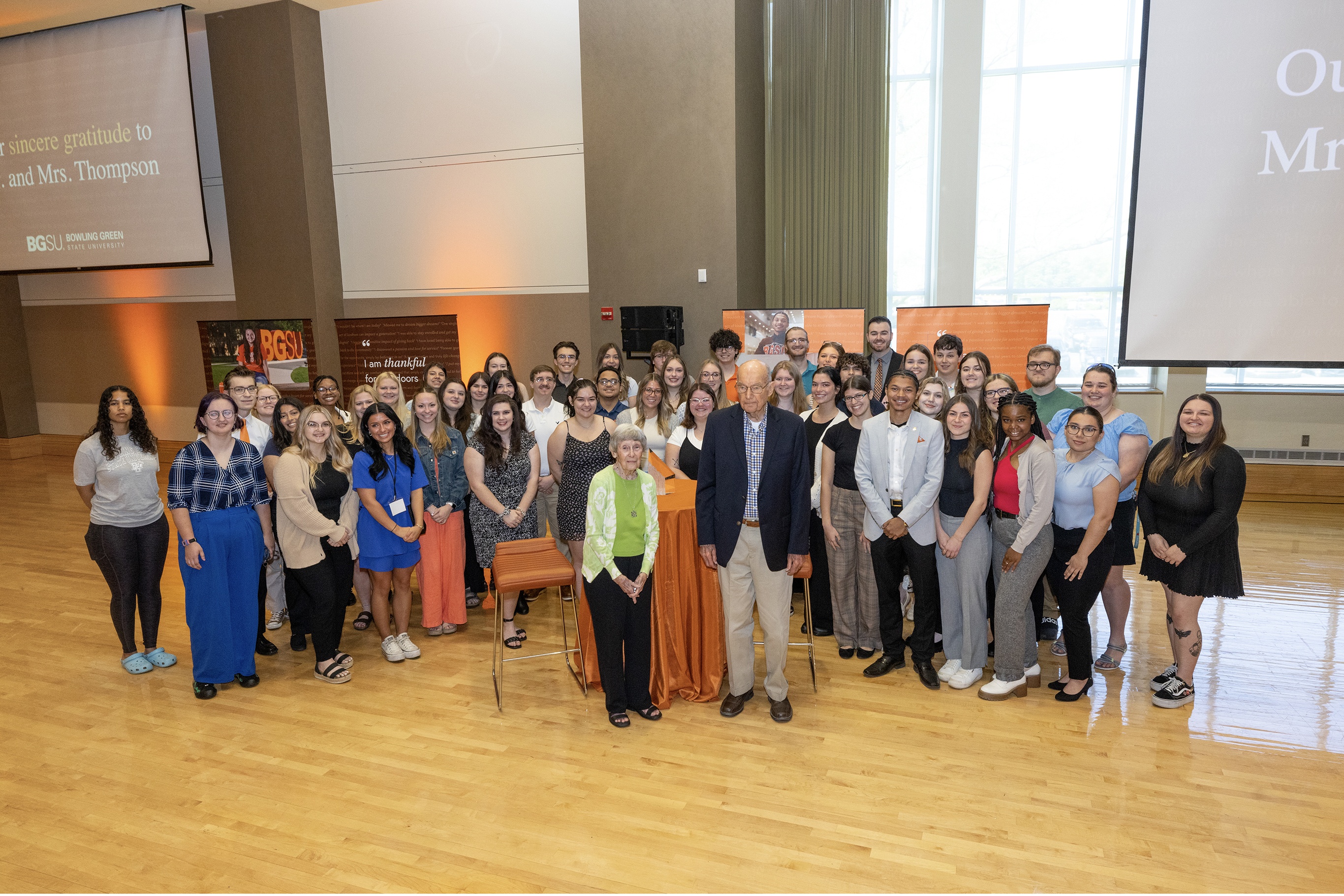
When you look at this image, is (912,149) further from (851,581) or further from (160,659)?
(160,659)

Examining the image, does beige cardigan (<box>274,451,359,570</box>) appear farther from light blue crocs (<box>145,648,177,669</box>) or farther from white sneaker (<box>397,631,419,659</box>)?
light blue crocs (<box>145,648,177,669</box>)

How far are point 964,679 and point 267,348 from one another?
8.85 metres

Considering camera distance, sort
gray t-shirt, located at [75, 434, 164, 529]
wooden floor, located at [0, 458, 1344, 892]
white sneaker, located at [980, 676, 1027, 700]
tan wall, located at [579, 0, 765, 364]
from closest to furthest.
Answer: wooden floor, located at [0, 458, 1344, 892], white sneaker, located at [980, 676, 1027, 700], gray t-shirt, located at [75, 434, 164, 529], tan wall, located at [579, 0, 765, 364]

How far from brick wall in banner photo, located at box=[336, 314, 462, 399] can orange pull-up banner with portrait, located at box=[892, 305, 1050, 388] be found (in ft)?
16.1

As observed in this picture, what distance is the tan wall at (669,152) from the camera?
7730mm

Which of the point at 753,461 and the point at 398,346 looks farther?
the point at 398,346

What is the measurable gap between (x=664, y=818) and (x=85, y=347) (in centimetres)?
1217

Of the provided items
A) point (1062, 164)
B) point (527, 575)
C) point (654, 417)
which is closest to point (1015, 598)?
point (654, 417)

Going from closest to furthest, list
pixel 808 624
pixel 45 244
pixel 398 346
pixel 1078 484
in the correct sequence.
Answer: pixel 1078 484
pixel 808 624
pixel 398 346
pixel 45 244

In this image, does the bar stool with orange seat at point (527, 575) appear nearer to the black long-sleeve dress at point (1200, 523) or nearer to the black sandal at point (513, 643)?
the black sandal at point (513, 643)

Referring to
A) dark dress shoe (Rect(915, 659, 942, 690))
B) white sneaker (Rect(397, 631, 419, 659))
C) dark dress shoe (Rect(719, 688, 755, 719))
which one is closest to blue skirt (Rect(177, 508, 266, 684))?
white sneaker (Rect(397, 631, 419, 659))

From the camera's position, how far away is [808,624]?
148 inches

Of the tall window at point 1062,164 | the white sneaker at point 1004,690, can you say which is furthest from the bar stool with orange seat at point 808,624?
the tall window at point 1062,164

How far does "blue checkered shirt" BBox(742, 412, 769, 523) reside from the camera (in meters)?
3.57
